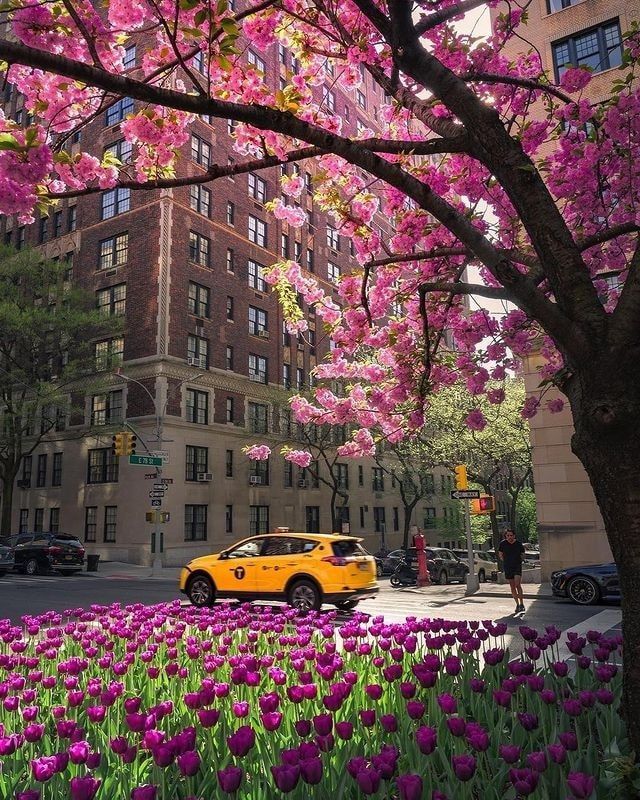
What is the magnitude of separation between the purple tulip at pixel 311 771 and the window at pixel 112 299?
3648 cm

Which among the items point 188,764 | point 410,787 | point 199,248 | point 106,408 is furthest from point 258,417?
point 410,787

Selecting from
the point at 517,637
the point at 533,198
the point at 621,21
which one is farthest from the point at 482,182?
the point at 621,21

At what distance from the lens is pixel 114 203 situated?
127 ft

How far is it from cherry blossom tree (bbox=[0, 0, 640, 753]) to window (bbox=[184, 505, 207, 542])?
25.4 metres

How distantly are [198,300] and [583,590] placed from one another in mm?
28581

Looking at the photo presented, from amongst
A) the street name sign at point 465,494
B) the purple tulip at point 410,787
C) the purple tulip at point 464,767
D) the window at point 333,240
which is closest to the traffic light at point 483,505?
the street name sign at point 465,494

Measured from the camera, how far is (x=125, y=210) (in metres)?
38.1

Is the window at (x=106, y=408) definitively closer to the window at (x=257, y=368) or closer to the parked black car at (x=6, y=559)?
the window at (x=257, y=368)

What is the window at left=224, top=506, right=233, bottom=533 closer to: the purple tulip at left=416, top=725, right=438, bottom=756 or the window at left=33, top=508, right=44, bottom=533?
the window at left=33, top=508, right=44, bottom=533

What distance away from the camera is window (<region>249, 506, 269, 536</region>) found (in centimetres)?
4040

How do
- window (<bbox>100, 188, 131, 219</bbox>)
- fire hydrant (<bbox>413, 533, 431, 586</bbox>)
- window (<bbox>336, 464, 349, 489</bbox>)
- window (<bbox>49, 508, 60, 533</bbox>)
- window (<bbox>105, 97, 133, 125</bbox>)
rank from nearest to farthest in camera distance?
fire hydrant (<bbox>413, 533, 431, 586</bbox>), window (<bbox>49, 508, 60, 533</bbox>), window (<bbox>100, 188, 131, 219</bbox>), window (<bbox>105, 97, 133, 125</bbox>), window (<bbox>336, 464, 349, 489</bbox>)

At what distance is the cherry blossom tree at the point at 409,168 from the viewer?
3975 millimetres

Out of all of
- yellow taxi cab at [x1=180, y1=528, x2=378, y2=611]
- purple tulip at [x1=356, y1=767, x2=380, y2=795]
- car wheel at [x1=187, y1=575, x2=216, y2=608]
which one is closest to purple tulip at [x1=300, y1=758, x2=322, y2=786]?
purple tulip at [x1=356, y1=767, x2=380, y2=795]

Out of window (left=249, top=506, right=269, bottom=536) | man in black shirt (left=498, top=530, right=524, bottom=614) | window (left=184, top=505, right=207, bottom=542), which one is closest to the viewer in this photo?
man in black shirt (left=498, top=530, right=524, bottom=614)
